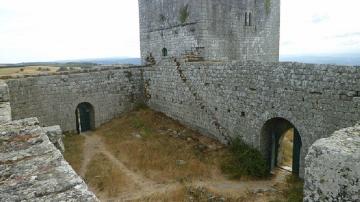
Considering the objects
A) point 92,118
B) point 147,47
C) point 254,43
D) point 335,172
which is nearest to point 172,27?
point 147,47

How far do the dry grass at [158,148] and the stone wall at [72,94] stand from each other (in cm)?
101

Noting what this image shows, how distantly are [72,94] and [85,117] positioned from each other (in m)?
2.02

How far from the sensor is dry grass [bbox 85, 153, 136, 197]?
35.6ft

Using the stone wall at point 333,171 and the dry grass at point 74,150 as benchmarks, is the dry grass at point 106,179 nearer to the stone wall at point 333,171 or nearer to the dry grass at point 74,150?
the dry grass at point 74,150

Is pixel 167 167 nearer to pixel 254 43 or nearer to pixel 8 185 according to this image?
pixel 8 185

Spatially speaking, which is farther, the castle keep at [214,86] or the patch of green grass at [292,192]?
the castle keep at [214,86]

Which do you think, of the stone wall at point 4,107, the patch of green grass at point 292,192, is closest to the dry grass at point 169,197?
the patch of green grass at point 292,192

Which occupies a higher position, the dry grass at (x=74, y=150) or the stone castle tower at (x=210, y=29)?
the stone castle tower at (x=210, y=29)

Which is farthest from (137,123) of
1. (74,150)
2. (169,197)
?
(169,197)

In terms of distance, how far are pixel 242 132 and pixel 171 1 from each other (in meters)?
9.19

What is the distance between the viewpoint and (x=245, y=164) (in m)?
11.8

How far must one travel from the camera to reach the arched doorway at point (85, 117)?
17.1 meters

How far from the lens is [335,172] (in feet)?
12.5

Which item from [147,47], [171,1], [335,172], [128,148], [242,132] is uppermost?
[171,1]
